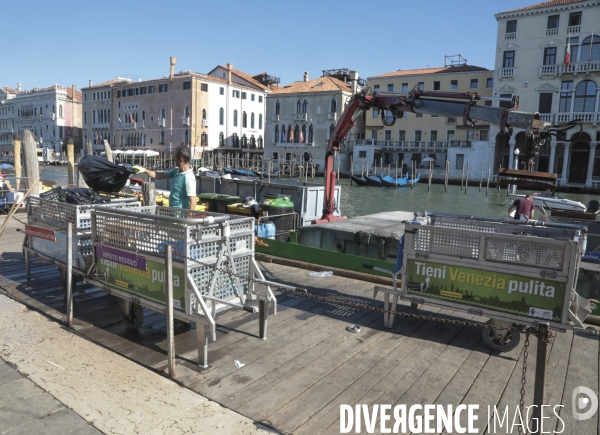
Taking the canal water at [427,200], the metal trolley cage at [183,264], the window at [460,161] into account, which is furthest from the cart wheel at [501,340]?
the window at [460,161]

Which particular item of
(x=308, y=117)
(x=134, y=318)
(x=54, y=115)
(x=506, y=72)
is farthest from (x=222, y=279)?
(x=54, y=115)

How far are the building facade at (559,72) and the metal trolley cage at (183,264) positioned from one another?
48633 millimetres

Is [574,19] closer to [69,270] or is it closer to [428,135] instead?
[428,135]

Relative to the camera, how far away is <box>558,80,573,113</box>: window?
4747cm

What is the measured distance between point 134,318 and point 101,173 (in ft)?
13.1

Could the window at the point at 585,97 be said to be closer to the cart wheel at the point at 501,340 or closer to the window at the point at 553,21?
the window at the point at 553,21

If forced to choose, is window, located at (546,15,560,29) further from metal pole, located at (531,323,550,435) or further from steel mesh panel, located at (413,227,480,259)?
metal pole, located at (531,323,550,435)

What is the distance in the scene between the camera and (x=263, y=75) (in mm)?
82188

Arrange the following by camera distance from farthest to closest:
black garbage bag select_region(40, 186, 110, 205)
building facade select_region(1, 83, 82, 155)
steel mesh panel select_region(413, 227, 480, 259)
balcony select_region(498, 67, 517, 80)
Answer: building facade select_region(1, 83, 82, 155), balcony select_region(498, 67, 517, 80), black garbage bag select_region(40, 186, 110, 205), steel mesh panel select_region(413, 227, 480, 259)

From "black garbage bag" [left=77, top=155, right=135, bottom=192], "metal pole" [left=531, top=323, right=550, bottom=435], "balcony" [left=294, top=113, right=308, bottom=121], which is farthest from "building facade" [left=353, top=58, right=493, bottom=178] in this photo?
"metal pole" [left=531, top=323, right=550, bottom=435]

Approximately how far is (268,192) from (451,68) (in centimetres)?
4939

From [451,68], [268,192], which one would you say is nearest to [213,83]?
[451,68]

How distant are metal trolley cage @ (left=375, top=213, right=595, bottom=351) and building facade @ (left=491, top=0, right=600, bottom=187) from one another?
154 feet

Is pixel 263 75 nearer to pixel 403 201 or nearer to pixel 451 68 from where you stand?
pixel 451 68
